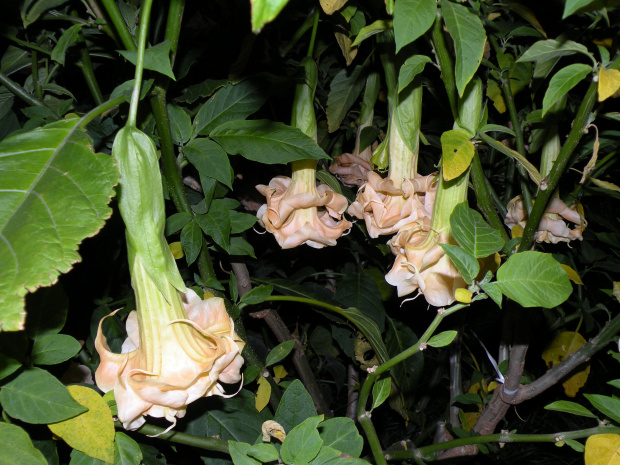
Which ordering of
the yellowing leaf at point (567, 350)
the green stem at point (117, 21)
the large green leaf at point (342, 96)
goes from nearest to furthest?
the green stem at point (117, 21), the large green leaf at point (342, 96), the yellowing leaf at point (567, 350)

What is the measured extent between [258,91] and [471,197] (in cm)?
51

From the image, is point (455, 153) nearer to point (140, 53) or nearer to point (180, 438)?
point (140, 53)

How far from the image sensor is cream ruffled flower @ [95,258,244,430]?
0.44 m

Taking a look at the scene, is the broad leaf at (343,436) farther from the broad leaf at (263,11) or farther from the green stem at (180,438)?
the broad leaf at (263,11)

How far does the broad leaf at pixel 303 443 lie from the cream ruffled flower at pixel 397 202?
1.09 feet

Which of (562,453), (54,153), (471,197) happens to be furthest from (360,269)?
(562,453)

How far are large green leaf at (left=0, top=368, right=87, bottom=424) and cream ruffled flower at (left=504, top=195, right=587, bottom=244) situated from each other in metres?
0.73

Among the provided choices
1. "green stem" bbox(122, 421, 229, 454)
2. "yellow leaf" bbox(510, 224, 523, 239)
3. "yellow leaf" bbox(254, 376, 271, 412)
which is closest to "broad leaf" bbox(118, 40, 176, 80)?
"green stem" bbox(122, 421, 229, 454)

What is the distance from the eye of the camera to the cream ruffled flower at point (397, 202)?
728mm

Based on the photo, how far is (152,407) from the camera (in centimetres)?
46

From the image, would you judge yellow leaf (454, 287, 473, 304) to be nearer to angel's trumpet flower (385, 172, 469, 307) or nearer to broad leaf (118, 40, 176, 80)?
angel's trumpet flower (385, 172, 469, 307)

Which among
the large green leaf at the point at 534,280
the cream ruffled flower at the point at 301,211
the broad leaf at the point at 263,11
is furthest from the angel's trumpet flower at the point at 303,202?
the broad leaf at the point at 263,11

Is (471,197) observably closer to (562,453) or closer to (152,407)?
(152,407)

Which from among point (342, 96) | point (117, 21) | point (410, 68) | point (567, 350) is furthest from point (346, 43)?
point (567, 350)
